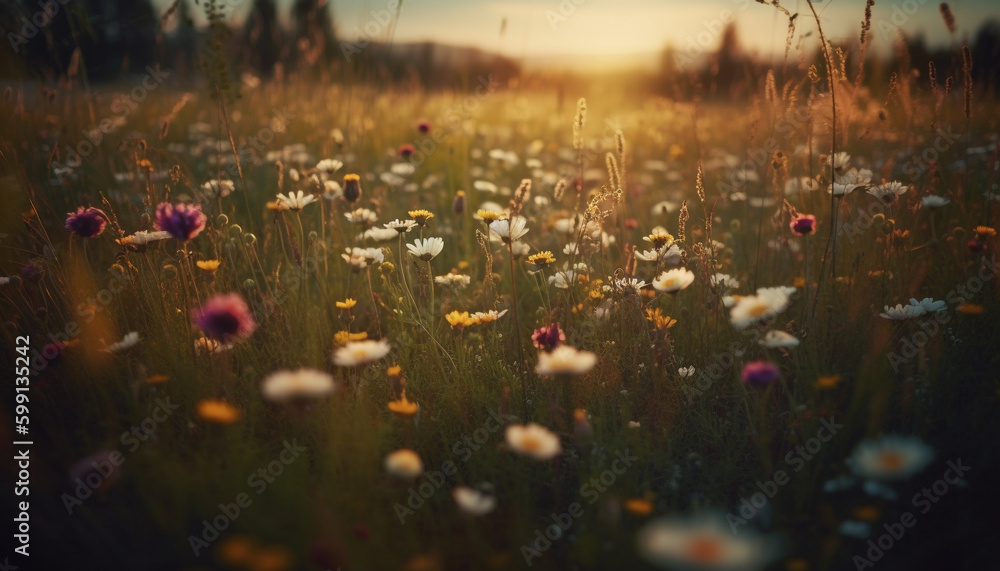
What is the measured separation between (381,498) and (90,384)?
110 centimetres

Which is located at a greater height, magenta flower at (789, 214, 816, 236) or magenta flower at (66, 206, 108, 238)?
magenta flower at (789, 214, 816, 236)

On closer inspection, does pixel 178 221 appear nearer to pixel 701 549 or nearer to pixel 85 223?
pixel 85 223

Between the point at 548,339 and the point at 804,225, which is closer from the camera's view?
the point at 548,339

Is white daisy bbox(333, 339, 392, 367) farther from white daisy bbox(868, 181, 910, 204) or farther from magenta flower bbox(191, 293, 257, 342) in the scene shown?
white daisy bbox(868, 181, 910, 204)

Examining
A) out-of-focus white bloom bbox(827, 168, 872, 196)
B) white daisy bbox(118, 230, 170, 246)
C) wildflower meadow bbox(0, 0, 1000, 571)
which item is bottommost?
wildflower meadow bbox(0, 0, 1000, 571)

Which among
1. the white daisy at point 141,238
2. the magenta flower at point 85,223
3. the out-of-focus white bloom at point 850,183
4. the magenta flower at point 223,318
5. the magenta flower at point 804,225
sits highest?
the out-of-focus white bloom at point 850,183

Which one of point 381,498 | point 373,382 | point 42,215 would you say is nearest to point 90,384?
point 373,382

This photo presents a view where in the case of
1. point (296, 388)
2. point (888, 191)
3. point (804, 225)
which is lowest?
point (296, 388)

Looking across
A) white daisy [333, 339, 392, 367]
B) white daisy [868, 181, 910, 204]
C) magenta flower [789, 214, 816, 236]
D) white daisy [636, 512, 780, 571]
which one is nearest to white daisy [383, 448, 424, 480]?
white daisy [333, 339, 392, 367]

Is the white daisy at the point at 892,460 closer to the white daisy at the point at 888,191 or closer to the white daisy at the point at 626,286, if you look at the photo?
the white daisy at the point at 626,286

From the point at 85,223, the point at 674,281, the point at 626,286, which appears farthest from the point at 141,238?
the point at 674,281

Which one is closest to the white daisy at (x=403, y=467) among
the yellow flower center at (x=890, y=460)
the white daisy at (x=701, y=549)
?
the white daisy at (x=701, y=549)

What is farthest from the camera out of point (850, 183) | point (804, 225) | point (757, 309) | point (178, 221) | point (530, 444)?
point (850, 183)

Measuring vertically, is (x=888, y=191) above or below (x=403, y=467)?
above
